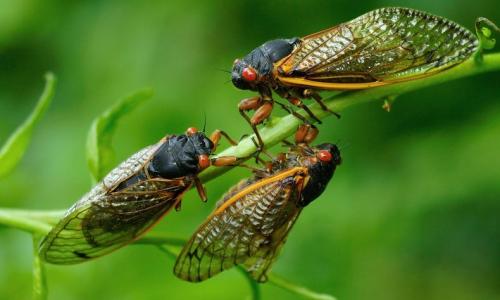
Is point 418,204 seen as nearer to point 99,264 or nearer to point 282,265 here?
point 282,265

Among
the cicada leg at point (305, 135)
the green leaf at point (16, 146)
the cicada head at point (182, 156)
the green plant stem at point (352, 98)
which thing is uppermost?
the green leaf at point (16, 146)

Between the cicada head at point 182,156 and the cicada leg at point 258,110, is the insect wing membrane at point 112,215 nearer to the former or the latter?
the cicada head at point 182,156

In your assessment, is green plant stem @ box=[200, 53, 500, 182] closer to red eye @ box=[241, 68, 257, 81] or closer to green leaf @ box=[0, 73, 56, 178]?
red eye @ box=[241, 68, 257, 81]

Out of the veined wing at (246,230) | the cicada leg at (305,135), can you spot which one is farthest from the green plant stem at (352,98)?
the veined wing at (246,230)

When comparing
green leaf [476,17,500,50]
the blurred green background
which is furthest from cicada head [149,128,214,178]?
the blurred green background

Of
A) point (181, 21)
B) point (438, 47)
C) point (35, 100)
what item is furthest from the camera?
point (35, 100)

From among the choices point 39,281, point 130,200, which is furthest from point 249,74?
point 39,281

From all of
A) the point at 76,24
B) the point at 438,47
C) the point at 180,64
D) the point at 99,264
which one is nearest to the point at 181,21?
the point at 180,64

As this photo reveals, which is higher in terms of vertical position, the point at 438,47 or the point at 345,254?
the point at 438,47
